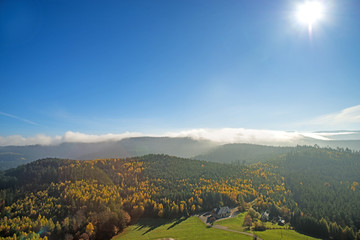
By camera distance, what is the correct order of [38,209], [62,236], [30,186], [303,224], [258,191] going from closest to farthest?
[62,236] → [303,224] → [38,209] → [30,186] → [258,191]

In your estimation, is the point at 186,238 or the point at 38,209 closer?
the point at 186,238

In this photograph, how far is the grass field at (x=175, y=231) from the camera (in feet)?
278

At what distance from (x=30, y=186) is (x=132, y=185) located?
3453 inches

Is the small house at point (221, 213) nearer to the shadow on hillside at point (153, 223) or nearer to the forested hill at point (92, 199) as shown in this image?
the forested hill at point (92, 199)

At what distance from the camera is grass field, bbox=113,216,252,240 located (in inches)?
3334

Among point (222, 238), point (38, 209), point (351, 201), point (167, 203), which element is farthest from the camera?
point (351, 201)

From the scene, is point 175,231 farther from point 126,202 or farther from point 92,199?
point 92,199

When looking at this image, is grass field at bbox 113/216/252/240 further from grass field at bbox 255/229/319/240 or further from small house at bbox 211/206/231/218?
small house at bbox 211/206/231/218

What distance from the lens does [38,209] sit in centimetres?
12219

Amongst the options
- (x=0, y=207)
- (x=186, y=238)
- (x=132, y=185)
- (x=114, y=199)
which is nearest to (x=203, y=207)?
(x=186, y=238)

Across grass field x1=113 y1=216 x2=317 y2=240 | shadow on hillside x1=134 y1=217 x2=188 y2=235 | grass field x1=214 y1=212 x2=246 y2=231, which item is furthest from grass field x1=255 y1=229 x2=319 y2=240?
shadow on hillside x1=134 y1=217 x2=188 y2=235

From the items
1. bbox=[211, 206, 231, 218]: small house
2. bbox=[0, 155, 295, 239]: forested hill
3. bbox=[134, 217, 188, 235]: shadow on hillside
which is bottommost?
bbox=[134, 217, 188, 235]: shadow on hillside

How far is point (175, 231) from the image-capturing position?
313 feet

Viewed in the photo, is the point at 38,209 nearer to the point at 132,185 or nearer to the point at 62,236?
the point at 62,236
